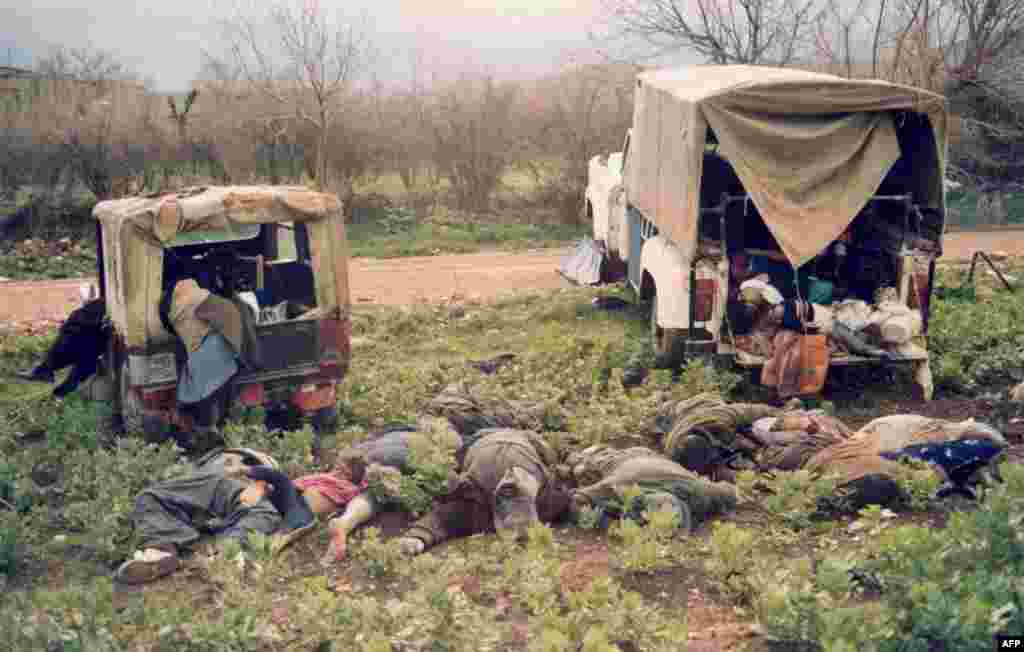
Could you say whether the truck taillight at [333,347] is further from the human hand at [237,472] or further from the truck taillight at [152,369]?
the human hand at [237,472]

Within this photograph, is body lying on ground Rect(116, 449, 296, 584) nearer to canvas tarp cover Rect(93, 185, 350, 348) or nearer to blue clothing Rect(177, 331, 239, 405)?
blue clothing Rect(177, 331, 239, 405)

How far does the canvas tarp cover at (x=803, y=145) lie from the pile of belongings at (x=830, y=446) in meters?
1.96

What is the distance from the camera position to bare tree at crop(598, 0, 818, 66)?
19750 mm

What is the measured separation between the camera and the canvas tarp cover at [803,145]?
29.3 ft

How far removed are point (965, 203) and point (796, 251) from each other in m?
13.0

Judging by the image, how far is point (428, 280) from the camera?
15305 mm

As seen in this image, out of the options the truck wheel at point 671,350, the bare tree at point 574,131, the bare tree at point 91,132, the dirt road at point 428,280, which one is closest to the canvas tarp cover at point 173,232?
the truck wheel at point 671,350

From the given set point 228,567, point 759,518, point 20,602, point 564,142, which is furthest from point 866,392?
point 564,142

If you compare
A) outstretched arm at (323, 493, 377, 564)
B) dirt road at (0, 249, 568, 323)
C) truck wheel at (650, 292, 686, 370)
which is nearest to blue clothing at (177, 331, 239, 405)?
outstretched arm at (323, 493, 377, 564)

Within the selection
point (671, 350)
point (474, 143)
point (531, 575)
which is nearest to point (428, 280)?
point (474, 143)

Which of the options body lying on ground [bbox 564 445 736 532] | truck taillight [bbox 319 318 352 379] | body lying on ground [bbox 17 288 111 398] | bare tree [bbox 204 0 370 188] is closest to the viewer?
body lying on ground [bbox 564 445 736 532]

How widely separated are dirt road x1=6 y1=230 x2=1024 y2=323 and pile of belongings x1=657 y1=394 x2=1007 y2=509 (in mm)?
6677

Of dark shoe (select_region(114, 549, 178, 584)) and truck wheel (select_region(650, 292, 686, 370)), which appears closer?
dark shoe (select_region(114, 549, 178, 584))

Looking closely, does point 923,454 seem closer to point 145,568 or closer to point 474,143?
point 145,568
